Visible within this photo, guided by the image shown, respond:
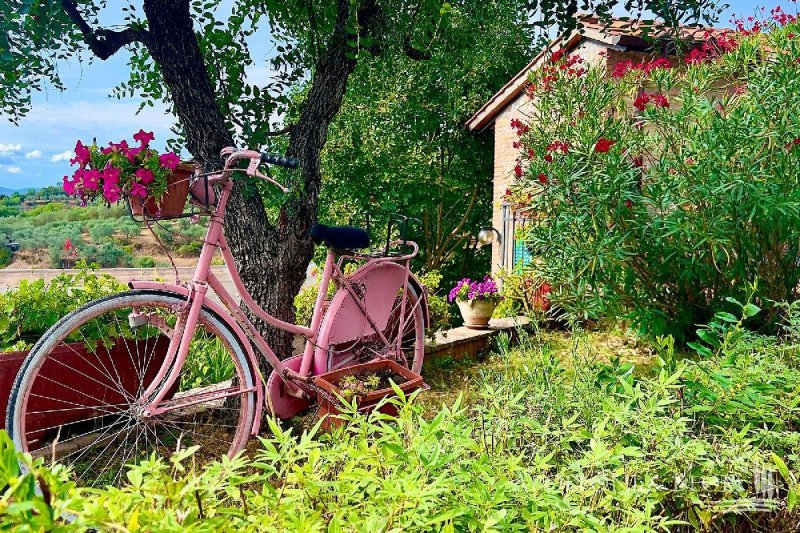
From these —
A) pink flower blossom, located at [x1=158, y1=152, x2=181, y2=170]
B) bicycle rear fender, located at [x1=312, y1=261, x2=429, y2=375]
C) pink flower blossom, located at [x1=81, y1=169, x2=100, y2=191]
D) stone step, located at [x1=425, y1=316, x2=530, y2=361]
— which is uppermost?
pink flower blossom, located at [x1=158, y1=152, x2=181, y2=170]

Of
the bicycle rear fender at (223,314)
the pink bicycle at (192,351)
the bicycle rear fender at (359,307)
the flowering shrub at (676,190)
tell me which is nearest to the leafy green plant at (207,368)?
the pink bicycle at (192,351)

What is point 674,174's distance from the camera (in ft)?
13.7

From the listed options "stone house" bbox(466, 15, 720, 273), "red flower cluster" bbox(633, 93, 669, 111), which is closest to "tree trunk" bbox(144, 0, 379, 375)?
"red flower cluster" bbox(633, 93, 669, 111)

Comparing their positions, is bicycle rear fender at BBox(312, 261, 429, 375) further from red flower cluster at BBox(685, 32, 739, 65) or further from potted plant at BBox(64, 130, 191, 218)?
red flower cluster at BBox(685, 32, 739, 65)

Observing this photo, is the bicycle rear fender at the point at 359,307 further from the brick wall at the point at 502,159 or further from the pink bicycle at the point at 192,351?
the brick wall at the point at 502,159

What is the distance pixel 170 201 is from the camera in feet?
8.38

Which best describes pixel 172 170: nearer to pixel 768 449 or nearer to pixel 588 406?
pixel 588 406

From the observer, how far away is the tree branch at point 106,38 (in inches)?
142

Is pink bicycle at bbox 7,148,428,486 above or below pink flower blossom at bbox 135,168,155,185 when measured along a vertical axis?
below

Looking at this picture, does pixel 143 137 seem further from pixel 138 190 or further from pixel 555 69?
pixel 555 69

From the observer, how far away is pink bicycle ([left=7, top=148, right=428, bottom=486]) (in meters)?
2.49

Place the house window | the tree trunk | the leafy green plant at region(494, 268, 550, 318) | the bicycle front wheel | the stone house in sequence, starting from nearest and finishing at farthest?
the bicycle front wheel
the tree trunk
the leafy green plant at region(494, 268, 550, 318)
the stone house
the house window

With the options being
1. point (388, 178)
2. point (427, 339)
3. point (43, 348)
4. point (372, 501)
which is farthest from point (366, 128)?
point (372, 501)

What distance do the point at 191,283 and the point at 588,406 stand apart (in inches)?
62.4
